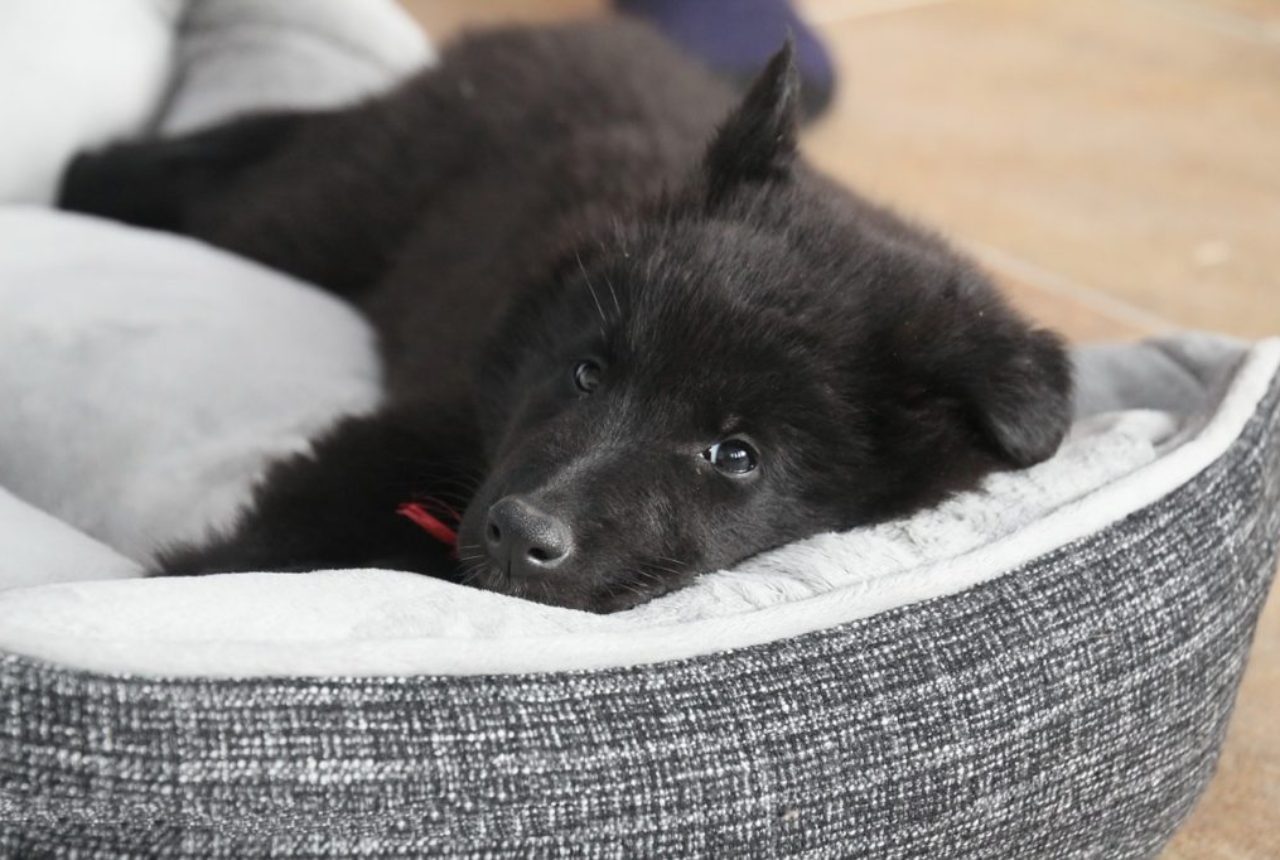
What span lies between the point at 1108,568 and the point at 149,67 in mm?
2576

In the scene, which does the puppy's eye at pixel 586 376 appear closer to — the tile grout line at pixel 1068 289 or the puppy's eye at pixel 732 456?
the puppy's eye at pixel 732 456

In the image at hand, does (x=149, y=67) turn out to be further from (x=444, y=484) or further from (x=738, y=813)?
(x=738, y=813)

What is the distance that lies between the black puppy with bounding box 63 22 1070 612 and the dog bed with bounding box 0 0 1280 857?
0.36 feet

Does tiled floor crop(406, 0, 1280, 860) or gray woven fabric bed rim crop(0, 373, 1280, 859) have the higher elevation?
gray woven fabric bed rim crop(0, 373, 1280, 859)

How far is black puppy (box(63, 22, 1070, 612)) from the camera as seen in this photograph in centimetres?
178

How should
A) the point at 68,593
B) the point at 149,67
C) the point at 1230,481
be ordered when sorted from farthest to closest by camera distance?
the point at 149,67 < the point at 1230,481 < the point at 68,593

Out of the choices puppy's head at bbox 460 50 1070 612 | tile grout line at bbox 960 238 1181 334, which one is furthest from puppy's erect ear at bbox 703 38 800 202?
tile grout line at bbox 960 238 1181 334

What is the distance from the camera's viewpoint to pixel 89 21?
314 centimetres

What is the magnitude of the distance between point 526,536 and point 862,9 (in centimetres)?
489

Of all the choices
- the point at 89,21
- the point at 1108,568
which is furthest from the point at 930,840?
the point at 89,21

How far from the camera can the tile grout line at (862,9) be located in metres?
5.90

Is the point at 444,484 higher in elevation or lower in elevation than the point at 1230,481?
lower

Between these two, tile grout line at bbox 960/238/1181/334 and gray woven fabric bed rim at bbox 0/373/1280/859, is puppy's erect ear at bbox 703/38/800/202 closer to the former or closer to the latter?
gray woven fabric bed rim at bbox 0/373/1280/859

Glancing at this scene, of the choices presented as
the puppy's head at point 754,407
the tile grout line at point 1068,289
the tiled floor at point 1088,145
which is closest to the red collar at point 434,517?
the puppy's head at point 754,407
